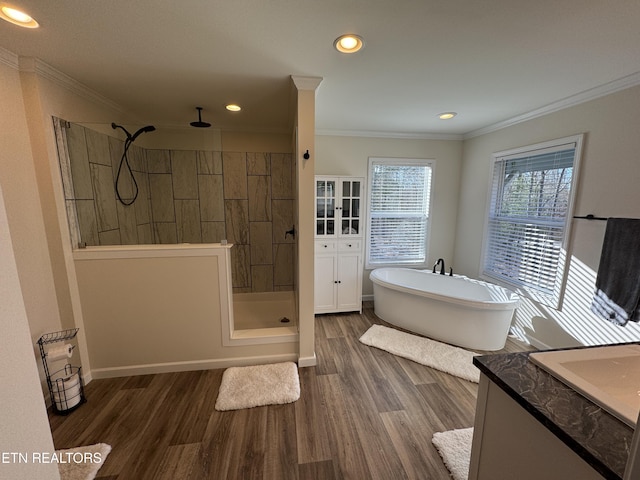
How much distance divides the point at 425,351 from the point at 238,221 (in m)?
2.61

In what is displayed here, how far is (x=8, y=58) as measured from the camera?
1653 mm

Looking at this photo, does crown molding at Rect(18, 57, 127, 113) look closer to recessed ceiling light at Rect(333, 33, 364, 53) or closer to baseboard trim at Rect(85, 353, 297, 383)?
recessed ceiling light at Rect(333, 33, 364, 53)

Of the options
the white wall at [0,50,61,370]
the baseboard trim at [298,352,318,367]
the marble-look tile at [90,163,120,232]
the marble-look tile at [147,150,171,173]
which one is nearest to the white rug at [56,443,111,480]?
the white wall at [0,50,61,370]

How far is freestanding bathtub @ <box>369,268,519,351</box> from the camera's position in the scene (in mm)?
2637

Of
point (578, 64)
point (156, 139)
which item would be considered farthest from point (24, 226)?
point (578, 64)

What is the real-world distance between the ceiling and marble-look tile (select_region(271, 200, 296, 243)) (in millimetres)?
1193

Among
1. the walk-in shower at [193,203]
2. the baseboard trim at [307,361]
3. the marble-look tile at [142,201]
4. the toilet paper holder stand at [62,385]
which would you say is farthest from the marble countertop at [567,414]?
the marble-look tile at [142,201]

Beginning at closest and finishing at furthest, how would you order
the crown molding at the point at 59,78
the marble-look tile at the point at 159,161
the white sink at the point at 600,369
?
1. the white sink at the point at 600,369
2. the crown molding at the point at 59,78
3. the marble-look tile at the point at 159,161

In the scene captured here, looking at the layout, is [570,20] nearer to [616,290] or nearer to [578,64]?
[578,64]

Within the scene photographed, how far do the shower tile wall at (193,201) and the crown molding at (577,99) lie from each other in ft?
8.32

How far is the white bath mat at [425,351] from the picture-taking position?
2.38 meters

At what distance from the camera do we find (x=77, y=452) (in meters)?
1.58

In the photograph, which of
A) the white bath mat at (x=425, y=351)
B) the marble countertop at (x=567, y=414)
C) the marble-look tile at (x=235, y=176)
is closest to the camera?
the marble countertop at (x=567, y=414)

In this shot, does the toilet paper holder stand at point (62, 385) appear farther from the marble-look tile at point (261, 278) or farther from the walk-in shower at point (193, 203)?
the marble-look tile at point (261, 278)
